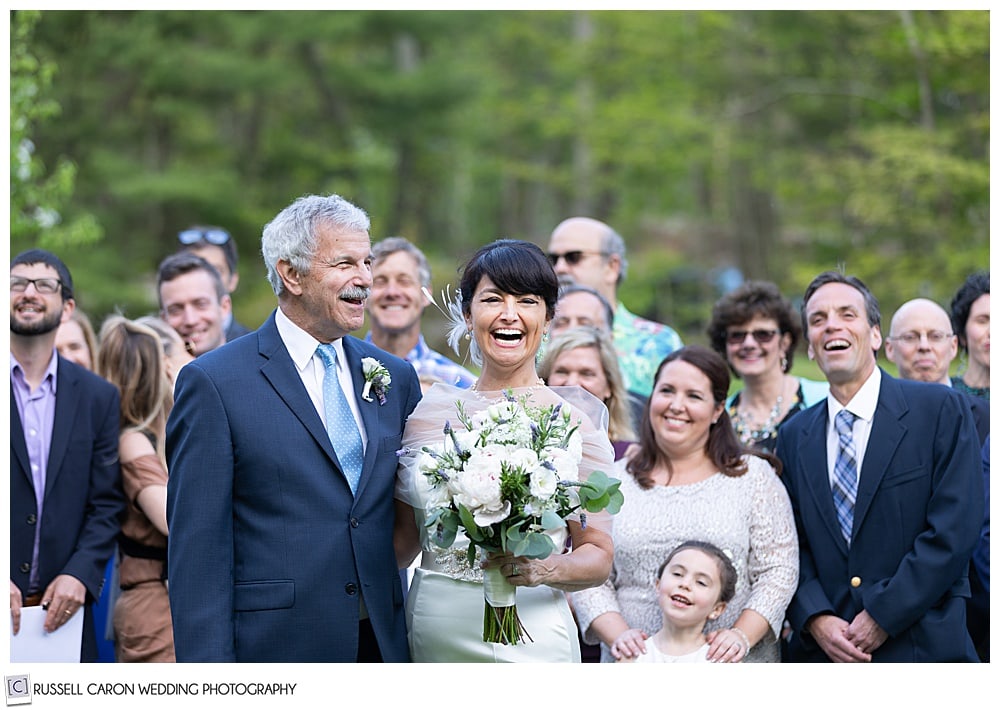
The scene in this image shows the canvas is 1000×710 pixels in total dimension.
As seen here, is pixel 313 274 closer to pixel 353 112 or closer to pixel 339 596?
pixel 339 596

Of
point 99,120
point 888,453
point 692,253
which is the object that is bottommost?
point 888,453

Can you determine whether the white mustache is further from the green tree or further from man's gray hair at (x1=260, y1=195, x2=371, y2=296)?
the green tree

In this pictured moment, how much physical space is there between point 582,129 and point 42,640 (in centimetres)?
1933

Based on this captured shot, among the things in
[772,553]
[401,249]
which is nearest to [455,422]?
[772,553]

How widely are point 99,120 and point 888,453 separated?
2127cm

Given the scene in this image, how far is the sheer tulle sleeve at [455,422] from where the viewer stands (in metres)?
4.29

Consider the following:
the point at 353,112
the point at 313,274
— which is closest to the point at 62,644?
the point at 313,274

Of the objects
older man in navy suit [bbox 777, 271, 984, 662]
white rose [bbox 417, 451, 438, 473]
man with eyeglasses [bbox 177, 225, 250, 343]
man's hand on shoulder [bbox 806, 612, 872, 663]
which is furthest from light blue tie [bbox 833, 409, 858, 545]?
man with eyeglasses [bbox 177, 225, 250, 343]

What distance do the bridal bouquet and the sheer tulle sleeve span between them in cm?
14

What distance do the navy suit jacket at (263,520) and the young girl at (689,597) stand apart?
1.47 m

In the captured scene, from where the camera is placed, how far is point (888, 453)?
5.16 meters

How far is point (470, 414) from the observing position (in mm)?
4336

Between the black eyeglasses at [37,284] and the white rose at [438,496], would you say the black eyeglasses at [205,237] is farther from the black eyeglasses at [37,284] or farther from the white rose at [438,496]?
the white rose at [438,496]
